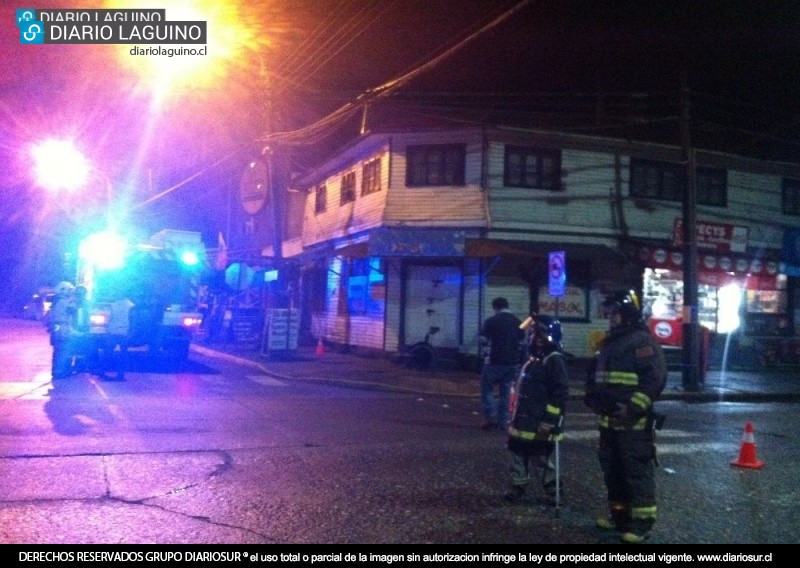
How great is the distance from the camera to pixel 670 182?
2091cm

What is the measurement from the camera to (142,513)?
18.7ft

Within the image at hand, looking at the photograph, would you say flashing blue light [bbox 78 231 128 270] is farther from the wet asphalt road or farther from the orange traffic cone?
the orange traffic cone

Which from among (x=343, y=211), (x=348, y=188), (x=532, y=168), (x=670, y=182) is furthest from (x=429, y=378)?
(x=670, y=182)

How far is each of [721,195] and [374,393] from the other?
13139mm

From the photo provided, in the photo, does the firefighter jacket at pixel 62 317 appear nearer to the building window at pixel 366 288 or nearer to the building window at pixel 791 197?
the building window at pixel 366 288

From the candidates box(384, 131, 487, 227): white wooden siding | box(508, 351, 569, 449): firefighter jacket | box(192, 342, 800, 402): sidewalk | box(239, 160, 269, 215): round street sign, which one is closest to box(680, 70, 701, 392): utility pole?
box(192, 342, 800, 402): sidewalk

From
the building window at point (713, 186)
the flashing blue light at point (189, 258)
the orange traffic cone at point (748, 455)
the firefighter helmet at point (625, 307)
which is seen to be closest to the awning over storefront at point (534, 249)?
the building window at point (713, 186)

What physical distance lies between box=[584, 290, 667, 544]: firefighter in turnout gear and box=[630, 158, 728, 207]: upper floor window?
52.0ft

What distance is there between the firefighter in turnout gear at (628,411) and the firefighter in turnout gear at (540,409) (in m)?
0.48

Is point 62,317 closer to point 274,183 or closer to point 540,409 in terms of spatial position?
point 274,183

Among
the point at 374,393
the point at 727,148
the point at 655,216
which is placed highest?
the point at 727,148

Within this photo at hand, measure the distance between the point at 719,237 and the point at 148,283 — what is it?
14040mm

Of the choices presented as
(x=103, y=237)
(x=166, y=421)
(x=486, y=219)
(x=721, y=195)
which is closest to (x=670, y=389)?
(x=486, y=219)

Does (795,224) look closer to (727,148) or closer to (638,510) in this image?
(727,148)
